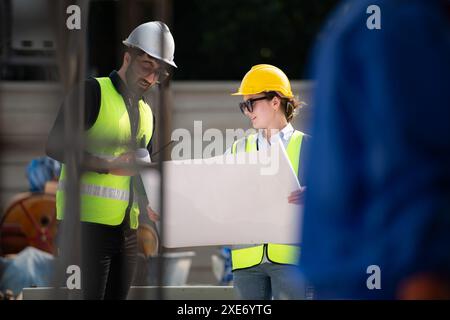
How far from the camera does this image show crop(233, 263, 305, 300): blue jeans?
10.1 ft

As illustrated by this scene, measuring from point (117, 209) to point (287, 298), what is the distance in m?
0.58

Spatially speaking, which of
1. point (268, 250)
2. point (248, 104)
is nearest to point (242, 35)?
point (248, 104)

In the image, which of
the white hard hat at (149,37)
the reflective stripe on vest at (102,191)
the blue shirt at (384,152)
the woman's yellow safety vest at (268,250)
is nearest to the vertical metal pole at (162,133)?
the white hard hat at (149,37)

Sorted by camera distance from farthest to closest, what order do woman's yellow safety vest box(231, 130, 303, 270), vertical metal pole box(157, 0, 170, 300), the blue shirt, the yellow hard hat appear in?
the yellow hard hat → woman's yellow safety vest box(231, 130, 303, 270) → vertical metal pole box(157, 0, 170, 300) → the blue shirt

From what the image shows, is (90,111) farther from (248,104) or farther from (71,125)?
(248,104)

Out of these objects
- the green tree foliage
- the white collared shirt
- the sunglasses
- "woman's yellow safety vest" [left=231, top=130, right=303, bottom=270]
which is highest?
the green tree foliage

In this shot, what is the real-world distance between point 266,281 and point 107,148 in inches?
32.8

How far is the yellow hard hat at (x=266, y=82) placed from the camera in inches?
123

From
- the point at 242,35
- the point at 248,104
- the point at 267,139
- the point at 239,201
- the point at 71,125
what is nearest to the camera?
the point at 71,125

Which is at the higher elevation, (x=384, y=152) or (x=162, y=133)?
(x=384, y=152)

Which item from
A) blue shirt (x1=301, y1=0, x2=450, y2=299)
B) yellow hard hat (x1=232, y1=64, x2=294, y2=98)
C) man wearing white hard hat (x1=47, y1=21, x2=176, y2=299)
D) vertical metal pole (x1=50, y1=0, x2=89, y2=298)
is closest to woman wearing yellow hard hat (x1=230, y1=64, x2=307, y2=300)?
yellow hard hat (x1=232, y1=64, x2=294, y2=98)

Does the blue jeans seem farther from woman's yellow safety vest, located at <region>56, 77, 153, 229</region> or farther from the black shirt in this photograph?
the black shirt

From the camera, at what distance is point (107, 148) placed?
8.48 ft

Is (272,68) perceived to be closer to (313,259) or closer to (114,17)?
(114,17)
